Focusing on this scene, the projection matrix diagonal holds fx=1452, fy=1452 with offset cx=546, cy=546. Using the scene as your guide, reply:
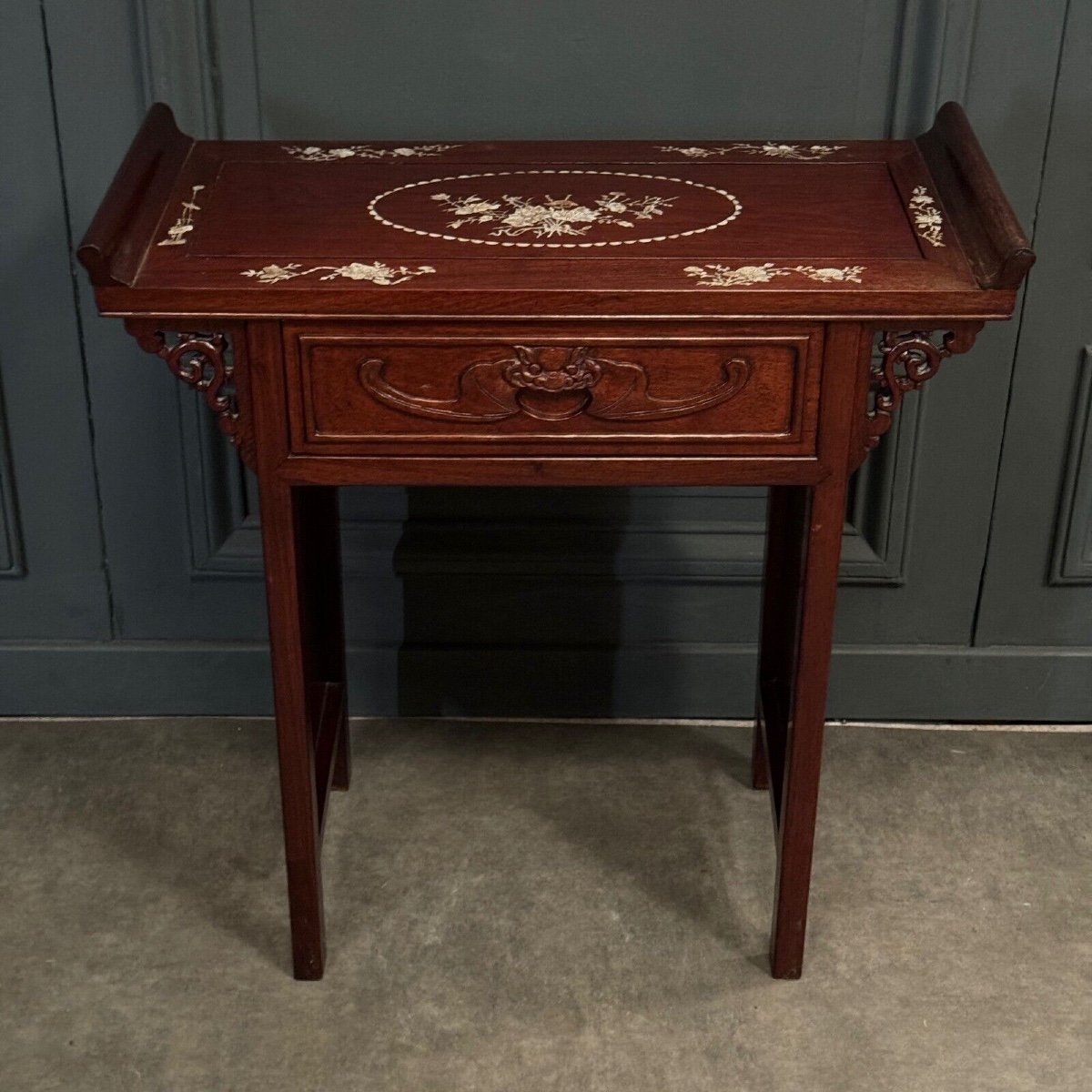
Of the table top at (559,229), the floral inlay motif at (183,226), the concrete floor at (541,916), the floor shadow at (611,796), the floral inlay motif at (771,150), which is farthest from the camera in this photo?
the floor shadow at (611,796)

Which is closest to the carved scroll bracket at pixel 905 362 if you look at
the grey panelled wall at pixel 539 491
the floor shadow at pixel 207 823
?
the grey panelled wall at pixel 539 491

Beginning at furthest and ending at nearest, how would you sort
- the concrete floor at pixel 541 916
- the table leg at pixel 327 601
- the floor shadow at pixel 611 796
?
1. the floor shadow at pixel 611 796
2. the table leg at pixel 327 601
3. the concrete floor at pixel 541 916

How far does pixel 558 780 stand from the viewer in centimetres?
276

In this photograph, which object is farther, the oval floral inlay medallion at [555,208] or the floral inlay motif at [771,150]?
the floral inlay motif at [771,150]

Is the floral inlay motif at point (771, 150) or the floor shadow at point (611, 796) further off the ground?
the floral inlay motif at point (771, 150)

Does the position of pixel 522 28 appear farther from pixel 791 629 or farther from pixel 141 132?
pixel 791 629

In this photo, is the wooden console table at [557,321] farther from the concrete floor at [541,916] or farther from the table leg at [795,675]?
the concrete floor at [541,916]

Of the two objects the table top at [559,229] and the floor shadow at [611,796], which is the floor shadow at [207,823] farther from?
the table top at [559,229]

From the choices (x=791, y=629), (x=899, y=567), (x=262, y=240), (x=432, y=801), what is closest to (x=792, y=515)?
(x=791, y=629)

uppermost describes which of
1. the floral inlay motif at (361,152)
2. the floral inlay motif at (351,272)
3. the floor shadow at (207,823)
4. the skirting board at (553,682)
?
the floral inlay motif at (361,152)

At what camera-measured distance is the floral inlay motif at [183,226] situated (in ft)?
6.30

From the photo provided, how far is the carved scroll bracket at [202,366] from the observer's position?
186 cm

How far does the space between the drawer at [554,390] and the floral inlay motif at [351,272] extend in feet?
0.21

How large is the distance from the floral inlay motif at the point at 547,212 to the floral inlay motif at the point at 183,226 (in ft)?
1.12
